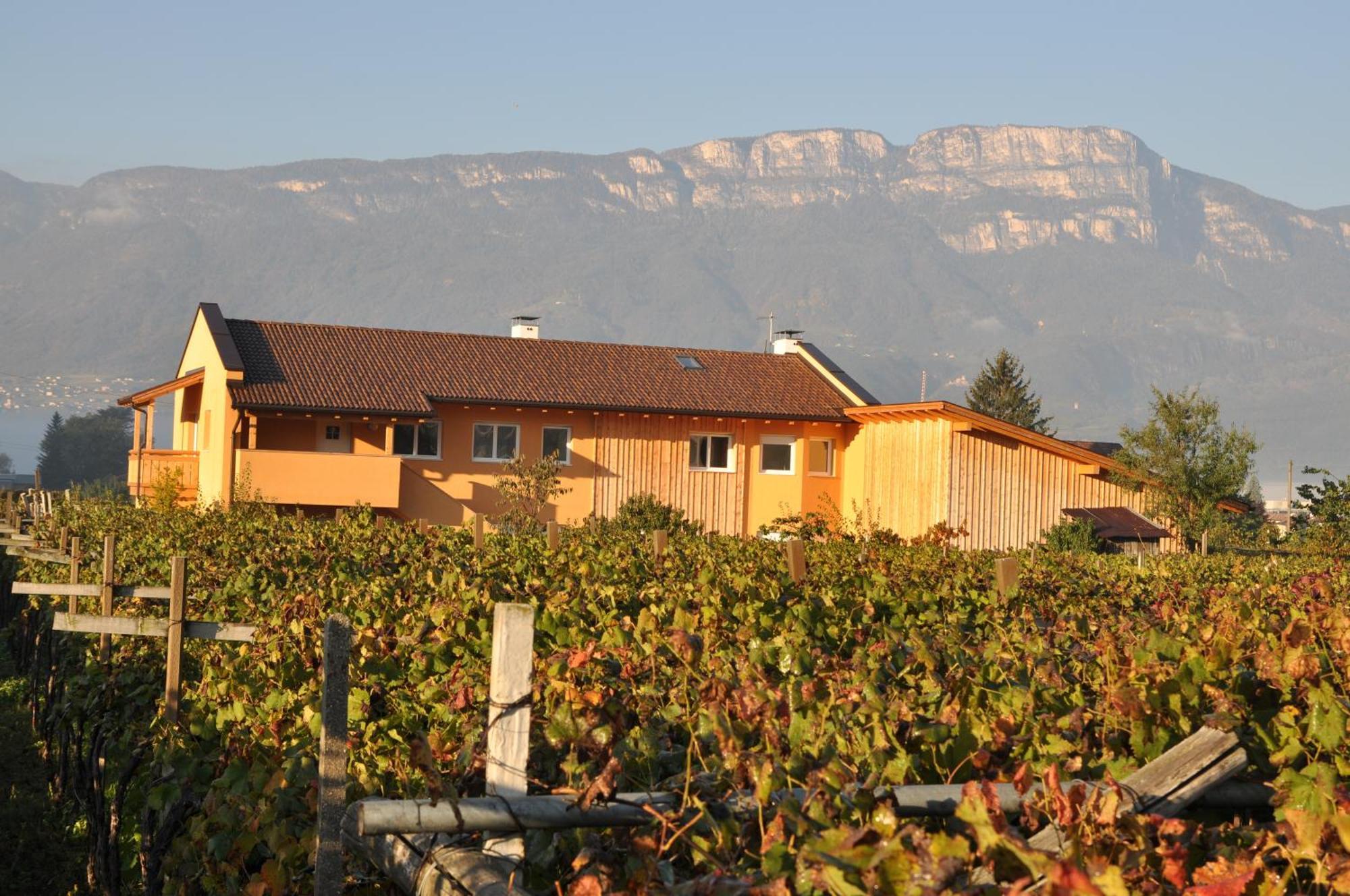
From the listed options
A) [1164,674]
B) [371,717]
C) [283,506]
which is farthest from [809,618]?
[283,506]

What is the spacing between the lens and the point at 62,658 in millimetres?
14969

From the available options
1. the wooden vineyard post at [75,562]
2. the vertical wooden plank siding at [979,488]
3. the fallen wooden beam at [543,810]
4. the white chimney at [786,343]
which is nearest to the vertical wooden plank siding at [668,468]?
the vertical wooden plank siding at [979,488]

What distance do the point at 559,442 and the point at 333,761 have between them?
3618 cm

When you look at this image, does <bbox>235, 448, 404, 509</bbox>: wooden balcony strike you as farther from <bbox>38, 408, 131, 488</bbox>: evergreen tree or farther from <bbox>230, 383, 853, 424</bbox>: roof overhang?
<bbox>38, 408, 131, 488</bbox>: evergreen tree

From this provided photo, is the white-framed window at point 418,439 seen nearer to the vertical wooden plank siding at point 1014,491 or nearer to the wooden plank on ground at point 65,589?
the vertical wooden plank siding at point 1014,491

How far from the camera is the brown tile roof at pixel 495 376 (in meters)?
36.8

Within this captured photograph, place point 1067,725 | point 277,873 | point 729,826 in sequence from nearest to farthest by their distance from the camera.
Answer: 1. point 729,826
2. point 1067,725
3. point 277,873

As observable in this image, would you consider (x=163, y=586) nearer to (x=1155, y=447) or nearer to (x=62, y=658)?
(x=62, y=658)

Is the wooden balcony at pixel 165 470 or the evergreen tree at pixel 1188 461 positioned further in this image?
the evergreen tree at pixel 1188 461

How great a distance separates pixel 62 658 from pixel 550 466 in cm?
2231

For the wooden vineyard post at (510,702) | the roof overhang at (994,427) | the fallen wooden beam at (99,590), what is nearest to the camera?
the wooden vineyard post at (510,702)

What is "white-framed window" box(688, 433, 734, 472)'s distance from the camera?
4116 cm

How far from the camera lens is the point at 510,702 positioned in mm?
3789

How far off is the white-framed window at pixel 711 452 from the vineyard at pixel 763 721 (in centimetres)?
3001
